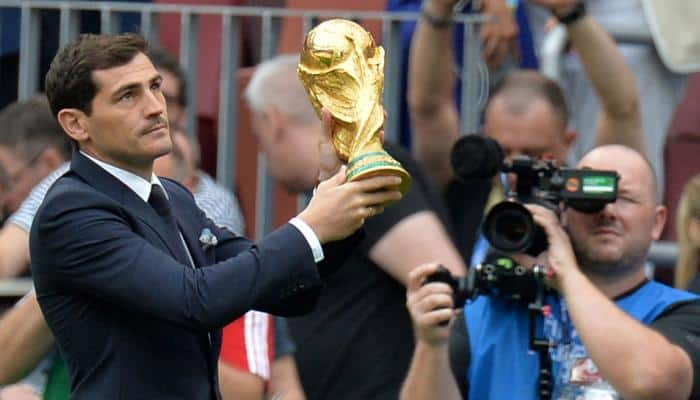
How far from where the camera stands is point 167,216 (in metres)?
3.61

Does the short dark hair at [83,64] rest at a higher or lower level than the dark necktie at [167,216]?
higher

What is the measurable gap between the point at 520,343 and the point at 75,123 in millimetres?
1625

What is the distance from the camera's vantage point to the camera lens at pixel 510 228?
4414 millimetres

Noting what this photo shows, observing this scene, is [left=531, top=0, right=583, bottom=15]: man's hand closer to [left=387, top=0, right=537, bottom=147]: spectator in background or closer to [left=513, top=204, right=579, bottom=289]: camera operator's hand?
[left=387, top=0, right=537, bottom=147]: spectator in background

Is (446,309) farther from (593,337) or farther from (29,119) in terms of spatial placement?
(29,119)

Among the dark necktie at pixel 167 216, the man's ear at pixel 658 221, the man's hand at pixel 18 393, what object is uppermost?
the dark necktie at pixel 167 216

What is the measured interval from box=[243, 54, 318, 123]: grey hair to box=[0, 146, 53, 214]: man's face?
36.5 inches

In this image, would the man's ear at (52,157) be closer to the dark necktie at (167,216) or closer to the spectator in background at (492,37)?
the spectator in background at (492,37)

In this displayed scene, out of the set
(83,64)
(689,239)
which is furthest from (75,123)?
(689,239)

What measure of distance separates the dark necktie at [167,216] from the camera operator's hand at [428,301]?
0.99 meters

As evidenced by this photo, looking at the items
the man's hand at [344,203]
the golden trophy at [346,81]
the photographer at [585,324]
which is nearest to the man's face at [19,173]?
the photographer at [585,324]

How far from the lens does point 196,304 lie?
3348 millimetres

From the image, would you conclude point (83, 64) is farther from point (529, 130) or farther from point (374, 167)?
point (529, 130)

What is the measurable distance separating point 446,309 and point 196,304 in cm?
124
